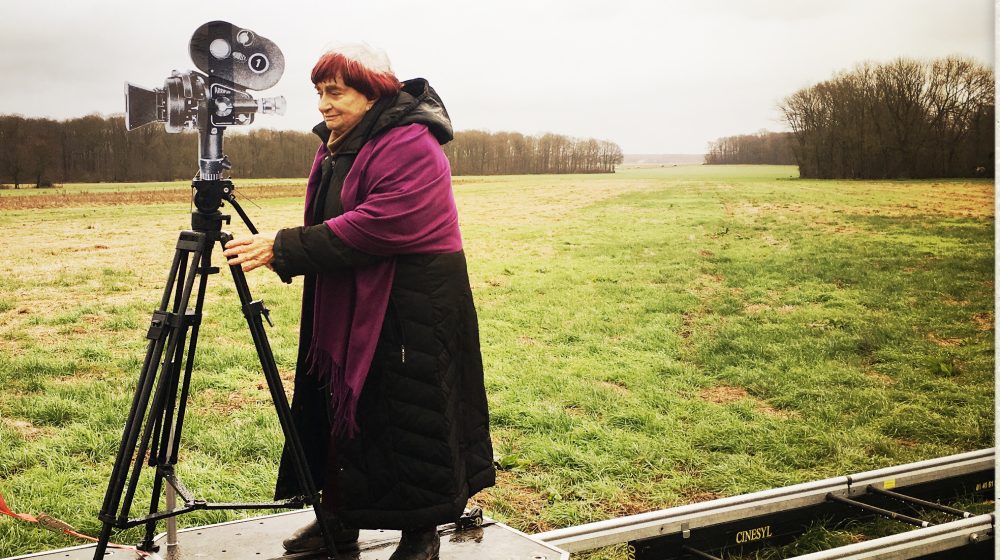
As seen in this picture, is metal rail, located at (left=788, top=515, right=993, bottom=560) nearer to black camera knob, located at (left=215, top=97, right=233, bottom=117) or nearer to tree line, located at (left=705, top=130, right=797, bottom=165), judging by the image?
black camera knob, located at (left=215, top=97, right=233, bottom=117)

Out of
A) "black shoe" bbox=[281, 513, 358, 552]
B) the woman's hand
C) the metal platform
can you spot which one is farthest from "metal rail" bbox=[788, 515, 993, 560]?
the woman's hand

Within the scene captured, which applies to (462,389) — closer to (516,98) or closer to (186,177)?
(186,177)

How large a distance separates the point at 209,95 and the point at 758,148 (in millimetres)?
5624

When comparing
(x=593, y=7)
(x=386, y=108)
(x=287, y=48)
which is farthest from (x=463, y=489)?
(x=593, y=7)

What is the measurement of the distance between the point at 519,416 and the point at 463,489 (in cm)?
206

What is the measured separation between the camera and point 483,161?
19.2 ft

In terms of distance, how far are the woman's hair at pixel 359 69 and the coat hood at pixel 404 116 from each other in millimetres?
31

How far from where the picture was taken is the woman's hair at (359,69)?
1771 mm

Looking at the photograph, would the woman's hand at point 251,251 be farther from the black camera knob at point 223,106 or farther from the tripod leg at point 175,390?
the black camera knob at point 223,106

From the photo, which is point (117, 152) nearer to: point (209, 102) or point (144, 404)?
point (209, 102)

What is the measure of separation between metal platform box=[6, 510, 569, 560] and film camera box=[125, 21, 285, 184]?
90 cm

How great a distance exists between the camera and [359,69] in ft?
5.81

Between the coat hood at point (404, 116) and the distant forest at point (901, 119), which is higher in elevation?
the distant forest at point (901, 119)

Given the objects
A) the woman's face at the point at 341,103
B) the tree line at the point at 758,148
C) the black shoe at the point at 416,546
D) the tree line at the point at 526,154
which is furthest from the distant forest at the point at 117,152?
the tree line at the point at 758,148
